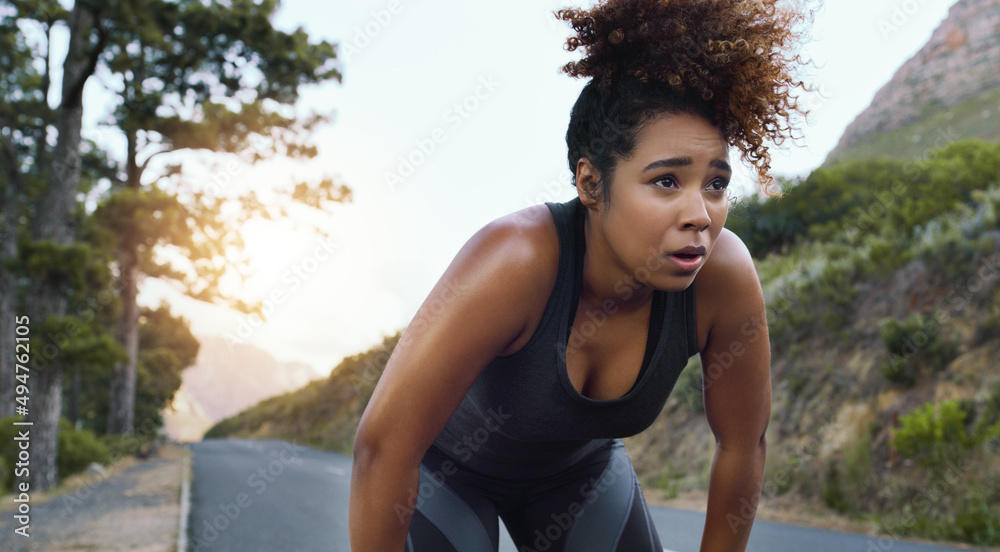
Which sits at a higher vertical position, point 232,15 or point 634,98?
point 232,15

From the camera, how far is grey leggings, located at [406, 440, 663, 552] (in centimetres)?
158

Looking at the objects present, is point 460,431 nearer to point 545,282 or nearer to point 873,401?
point 545,282

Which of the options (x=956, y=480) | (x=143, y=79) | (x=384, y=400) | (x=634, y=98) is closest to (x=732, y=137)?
(x=634, y=98)

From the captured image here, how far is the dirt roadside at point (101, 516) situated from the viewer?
6422 millimetres

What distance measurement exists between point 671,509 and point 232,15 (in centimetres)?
1066

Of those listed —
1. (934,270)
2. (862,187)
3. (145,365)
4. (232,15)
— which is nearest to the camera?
(934,270)

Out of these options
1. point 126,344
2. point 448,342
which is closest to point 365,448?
point 448,342

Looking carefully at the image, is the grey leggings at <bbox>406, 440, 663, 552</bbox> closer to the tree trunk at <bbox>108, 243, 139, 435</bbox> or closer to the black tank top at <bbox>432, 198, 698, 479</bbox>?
the black tank top at <bbox>432, 198, 698, 479</bbox>

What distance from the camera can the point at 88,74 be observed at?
10.7 metres

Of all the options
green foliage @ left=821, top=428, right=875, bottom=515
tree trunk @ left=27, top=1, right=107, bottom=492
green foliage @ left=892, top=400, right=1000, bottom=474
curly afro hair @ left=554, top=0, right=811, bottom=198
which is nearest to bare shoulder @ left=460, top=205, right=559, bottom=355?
curly afro hair @ left=554, top=0, right=811, bottom=198

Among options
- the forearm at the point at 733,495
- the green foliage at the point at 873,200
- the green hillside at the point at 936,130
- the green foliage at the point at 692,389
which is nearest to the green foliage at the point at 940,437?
the green foliage at the point at 873,200

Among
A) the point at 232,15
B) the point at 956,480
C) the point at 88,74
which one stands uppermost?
the point at 232,15

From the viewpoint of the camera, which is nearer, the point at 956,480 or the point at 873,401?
the point at 956,480

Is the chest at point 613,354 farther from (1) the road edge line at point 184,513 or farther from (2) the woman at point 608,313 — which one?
(1) the road edge line at point 184,513
